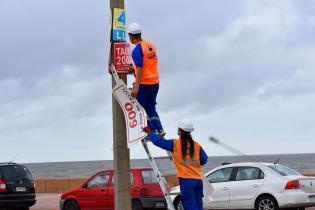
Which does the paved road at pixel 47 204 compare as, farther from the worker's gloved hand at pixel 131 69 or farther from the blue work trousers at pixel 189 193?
the worker's gloved hand at pixel 131 69

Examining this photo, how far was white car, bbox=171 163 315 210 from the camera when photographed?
18.5 metres

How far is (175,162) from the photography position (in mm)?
9680

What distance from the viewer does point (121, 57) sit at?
9289mm

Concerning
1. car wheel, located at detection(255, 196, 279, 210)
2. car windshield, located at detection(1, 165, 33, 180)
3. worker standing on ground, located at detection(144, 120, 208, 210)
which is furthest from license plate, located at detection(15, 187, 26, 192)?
worker standing on ground, located at detection(144, 120, 208, 210)

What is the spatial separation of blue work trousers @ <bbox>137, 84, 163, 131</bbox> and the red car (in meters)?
9.59

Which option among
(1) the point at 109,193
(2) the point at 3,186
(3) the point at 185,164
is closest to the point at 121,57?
(3) the point at 185,164

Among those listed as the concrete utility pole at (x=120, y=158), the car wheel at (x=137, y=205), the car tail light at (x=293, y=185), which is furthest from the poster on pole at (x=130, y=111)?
the car wheel at (x=137, y=205)

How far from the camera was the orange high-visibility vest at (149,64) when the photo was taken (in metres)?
9.36

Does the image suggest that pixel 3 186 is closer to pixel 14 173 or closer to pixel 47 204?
pixel 14 173

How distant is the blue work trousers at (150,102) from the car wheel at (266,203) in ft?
31.4

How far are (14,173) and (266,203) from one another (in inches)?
296

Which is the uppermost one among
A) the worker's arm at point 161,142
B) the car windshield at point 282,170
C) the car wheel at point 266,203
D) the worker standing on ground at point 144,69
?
the worker standing on ground at point 144,69

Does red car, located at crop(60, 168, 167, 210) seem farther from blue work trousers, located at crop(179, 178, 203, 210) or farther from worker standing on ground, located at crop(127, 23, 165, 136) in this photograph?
worker standing on ground, located at crop(127, 23, 165, 136)

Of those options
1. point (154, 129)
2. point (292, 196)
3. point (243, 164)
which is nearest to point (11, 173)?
point (243, 164)
